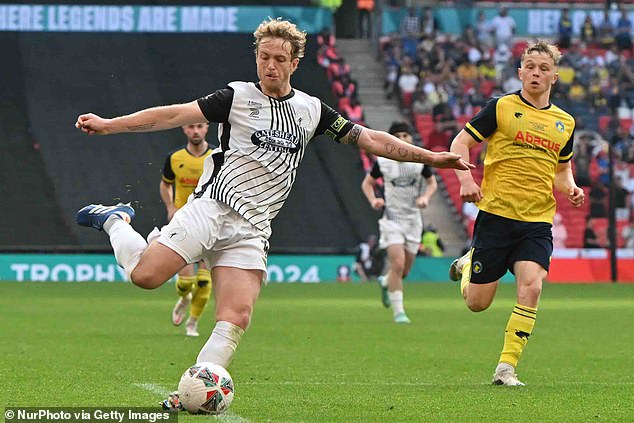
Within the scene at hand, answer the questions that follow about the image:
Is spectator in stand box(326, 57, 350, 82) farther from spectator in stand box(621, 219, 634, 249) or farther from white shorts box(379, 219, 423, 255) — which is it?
Answer: white shorts box(379, 219, 423, 255)

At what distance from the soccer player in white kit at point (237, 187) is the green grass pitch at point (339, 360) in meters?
0.77

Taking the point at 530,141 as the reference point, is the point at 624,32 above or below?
below

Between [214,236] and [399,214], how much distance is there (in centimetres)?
996

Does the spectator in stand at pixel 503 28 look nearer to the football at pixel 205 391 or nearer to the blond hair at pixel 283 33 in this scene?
the blond hair at pixel 283 33

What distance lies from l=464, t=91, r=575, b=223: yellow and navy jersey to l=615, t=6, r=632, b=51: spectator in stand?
32200 millimetres

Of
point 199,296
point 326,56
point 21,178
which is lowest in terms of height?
point 21,178

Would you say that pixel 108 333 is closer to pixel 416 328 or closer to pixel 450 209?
pixel 416 328

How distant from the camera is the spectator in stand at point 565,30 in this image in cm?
4106

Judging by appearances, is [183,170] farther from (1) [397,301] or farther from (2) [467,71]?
(2) [467,71]

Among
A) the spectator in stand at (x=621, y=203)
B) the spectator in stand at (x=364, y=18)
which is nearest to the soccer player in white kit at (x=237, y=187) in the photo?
the spectator in stand at (x=621, y=203)

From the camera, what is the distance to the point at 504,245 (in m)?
10.5

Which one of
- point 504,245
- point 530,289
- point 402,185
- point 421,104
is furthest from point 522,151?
point 421,104

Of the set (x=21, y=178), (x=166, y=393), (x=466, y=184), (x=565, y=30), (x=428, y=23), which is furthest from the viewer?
(x=565, y=30)

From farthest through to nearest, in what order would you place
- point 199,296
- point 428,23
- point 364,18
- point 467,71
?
1. point 364,18
2. point 428,23
3. point 467,71
4. point 199,296
